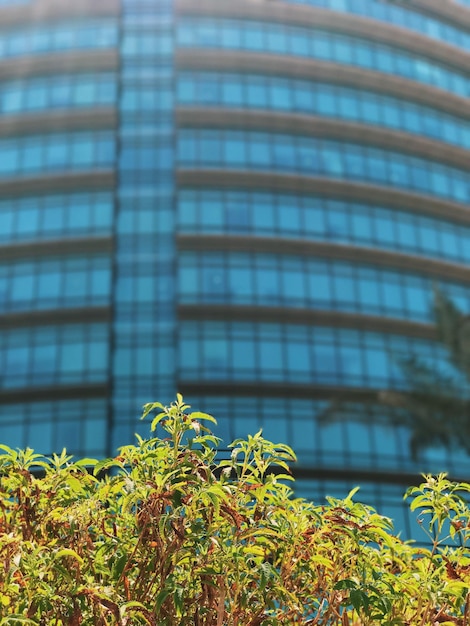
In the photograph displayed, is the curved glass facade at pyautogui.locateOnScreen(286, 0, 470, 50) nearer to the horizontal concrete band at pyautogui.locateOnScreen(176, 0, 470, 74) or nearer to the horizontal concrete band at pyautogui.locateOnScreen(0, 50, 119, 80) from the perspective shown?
the horizontal concrete band at pyautogui.locateOnScreen(176, 0, 470, 74)

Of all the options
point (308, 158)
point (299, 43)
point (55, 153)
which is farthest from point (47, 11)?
point (308, 158)

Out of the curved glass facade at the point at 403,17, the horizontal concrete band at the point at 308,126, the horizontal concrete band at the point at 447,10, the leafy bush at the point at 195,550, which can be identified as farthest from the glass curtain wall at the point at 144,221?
the leafy bush at the point at 195,550

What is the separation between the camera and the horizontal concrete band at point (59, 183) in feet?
130

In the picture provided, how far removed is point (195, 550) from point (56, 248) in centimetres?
3391

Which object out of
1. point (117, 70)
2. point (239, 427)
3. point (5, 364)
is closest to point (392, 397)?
point (239, 427)

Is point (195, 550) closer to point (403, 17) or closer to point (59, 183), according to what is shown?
point (59, 183)

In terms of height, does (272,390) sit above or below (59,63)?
below

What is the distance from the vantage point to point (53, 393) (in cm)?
3609

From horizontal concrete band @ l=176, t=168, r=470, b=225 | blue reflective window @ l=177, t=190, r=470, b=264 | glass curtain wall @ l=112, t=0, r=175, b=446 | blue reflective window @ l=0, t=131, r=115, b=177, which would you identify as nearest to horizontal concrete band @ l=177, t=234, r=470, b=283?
blue reflective window @ l=177, t=190, r=470, b=264

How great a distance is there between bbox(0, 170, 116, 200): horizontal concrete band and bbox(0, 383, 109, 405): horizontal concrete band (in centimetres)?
891

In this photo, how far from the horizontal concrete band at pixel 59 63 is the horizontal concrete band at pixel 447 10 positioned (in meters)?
14.7

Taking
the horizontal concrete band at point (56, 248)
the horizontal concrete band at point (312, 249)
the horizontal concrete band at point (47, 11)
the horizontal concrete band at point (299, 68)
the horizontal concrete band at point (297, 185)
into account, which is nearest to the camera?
the horizontal concrete band at point (312, 249)

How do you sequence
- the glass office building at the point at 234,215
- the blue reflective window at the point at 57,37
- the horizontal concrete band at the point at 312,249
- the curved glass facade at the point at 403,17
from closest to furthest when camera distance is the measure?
the glass office building at the point at 234,215
the horizontal concrete band at the point at 312,249
the blue reflective window at the point at 57,37
the curved glass facade at the point at 403,17

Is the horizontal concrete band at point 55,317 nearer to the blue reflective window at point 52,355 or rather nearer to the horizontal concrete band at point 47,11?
the blue reflective window at point 52,355
